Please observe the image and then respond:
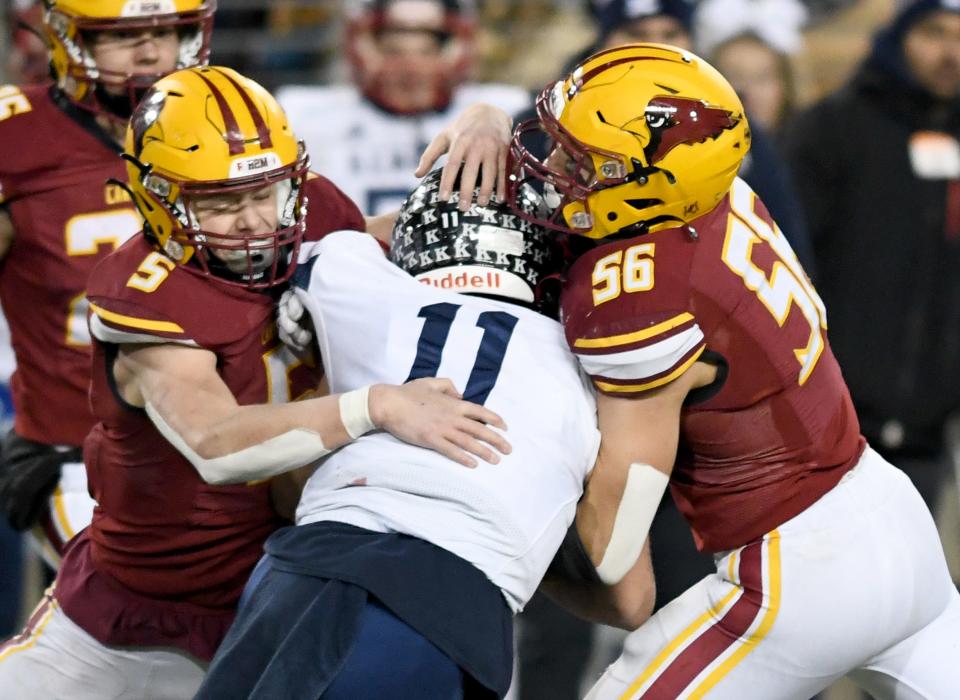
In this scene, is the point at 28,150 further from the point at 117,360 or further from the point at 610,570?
the point at 610,570

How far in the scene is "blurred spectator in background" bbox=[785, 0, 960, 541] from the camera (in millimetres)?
4910

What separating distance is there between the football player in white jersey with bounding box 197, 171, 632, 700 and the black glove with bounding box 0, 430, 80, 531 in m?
0.94

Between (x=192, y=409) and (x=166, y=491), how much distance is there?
0.30 meters

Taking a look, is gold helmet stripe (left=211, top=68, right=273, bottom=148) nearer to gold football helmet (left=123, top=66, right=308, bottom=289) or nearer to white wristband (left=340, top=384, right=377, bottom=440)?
gold football helmet (left=123, top=66, right=308, bottom=289)

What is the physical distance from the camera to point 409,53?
5.40 meters

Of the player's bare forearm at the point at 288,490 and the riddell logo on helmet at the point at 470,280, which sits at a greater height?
the riddell logo on helmet at the point at 470,280

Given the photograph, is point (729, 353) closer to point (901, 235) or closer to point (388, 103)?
point (901, 235)

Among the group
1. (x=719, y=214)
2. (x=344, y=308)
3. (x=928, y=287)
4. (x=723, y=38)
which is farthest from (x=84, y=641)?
(x=723, y=38)

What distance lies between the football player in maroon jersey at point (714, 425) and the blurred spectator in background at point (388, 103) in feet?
7.53

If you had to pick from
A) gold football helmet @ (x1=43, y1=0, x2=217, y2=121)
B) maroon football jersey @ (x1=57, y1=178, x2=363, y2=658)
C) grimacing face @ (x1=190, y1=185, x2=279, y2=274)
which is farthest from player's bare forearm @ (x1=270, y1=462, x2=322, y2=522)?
gold football helmet @ (x1=43, y1=0, x2=217, y2=121)

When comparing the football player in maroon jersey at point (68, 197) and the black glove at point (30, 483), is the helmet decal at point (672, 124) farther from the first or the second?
the black glove at point (30, 483)

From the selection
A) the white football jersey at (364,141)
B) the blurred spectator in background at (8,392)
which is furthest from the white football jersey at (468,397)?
the white football jersey at (364,141)

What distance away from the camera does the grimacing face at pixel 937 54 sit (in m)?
4.96

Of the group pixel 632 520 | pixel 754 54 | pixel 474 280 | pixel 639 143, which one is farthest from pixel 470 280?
pixel 754 54
